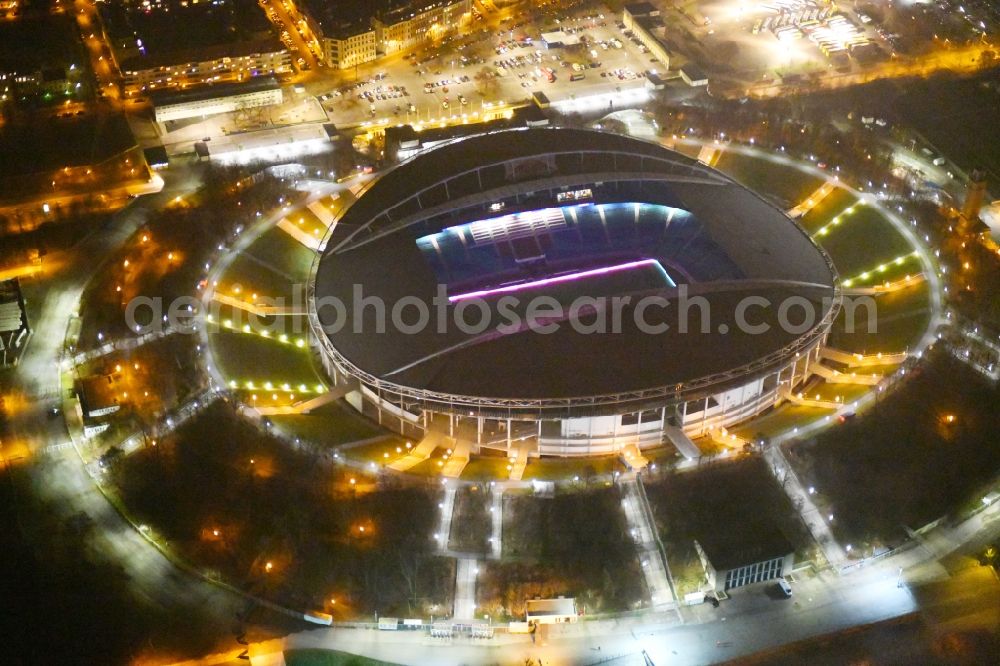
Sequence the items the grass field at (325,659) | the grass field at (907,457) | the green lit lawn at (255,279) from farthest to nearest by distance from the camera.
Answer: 1. the green lit lawn at (255,279)
2. the grass field at (907,457)
3. the grass field at (325,659)

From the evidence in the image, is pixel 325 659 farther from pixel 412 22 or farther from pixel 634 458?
pixel 412 22

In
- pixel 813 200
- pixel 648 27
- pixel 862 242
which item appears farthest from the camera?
pixel 648 27

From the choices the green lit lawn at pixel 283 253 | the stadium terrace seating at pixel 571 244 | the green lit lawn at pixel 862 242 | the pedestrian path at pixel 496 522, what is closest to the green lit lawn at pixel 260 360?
the green lit lawn at pixel 283 253

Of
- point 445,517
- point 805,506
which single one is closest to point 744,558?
point 805,506

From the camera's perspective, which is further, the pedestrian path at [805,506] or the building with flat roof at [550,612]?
the pedestrian path at [805,506]

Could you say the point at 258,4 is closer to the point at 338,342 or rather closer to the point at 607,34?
the point at 607,34

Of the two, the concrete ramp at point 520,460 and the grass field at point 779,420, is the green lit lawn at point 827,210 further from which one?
the concrete ramp at point 520,460

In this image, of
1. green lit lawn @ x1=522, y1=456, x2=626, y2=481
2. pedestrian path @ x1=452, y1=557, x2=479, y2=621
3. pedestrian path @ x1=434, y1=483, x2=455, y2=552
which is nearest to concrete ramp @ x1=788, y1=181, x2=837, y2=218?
green lit lawn @ x1=522, y1=456, x2=626, y2=481
